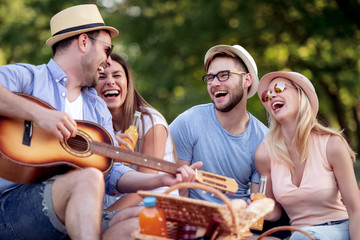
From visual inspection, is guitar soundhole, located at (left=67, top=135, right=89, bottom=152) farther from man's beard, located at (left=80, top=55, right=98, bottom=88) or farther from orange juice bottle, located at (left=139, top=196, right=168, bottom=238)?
orange juice bottle, located at (left=139, top=196, right=168, bottom=238)

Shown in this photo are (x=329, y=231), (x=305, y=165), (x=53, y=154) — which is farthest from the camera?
(x=305, y=165)

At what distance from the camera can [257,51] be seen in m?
14.4

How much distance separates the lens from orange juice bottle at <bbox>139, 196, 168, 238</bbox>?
2617 mm

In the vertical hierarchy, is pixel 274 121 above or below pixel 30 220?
above

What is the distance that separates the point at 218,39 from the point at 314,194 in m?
10.1

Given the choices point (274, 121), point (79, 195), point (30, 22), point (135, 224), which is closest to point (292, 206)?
point (274, 121)

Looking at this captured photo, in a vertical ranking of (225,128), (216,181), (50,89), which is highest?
(50,89)

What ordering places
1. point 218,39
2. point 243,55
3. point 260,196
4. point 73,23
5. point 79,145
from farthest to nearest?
point 218,39, point 243,55, point 73,23, point 260,196, point 79,145

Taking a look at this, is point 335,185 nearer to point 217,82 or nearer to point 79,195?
point 217,82

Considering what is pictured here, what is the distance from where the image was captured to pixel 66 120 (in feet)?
10.3

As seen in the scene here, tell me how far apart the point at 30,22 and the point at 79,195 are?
14013mm

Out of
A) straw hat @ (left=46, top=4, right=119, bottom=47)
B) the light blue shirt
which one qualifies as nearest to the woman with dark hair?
the light blue shirt

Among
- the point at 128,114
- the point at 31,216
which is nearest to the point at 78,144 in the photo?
the point at 31,216

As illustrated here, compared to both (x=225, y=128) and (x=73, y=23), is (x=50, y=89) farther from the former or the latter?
(x=225, y=128)
